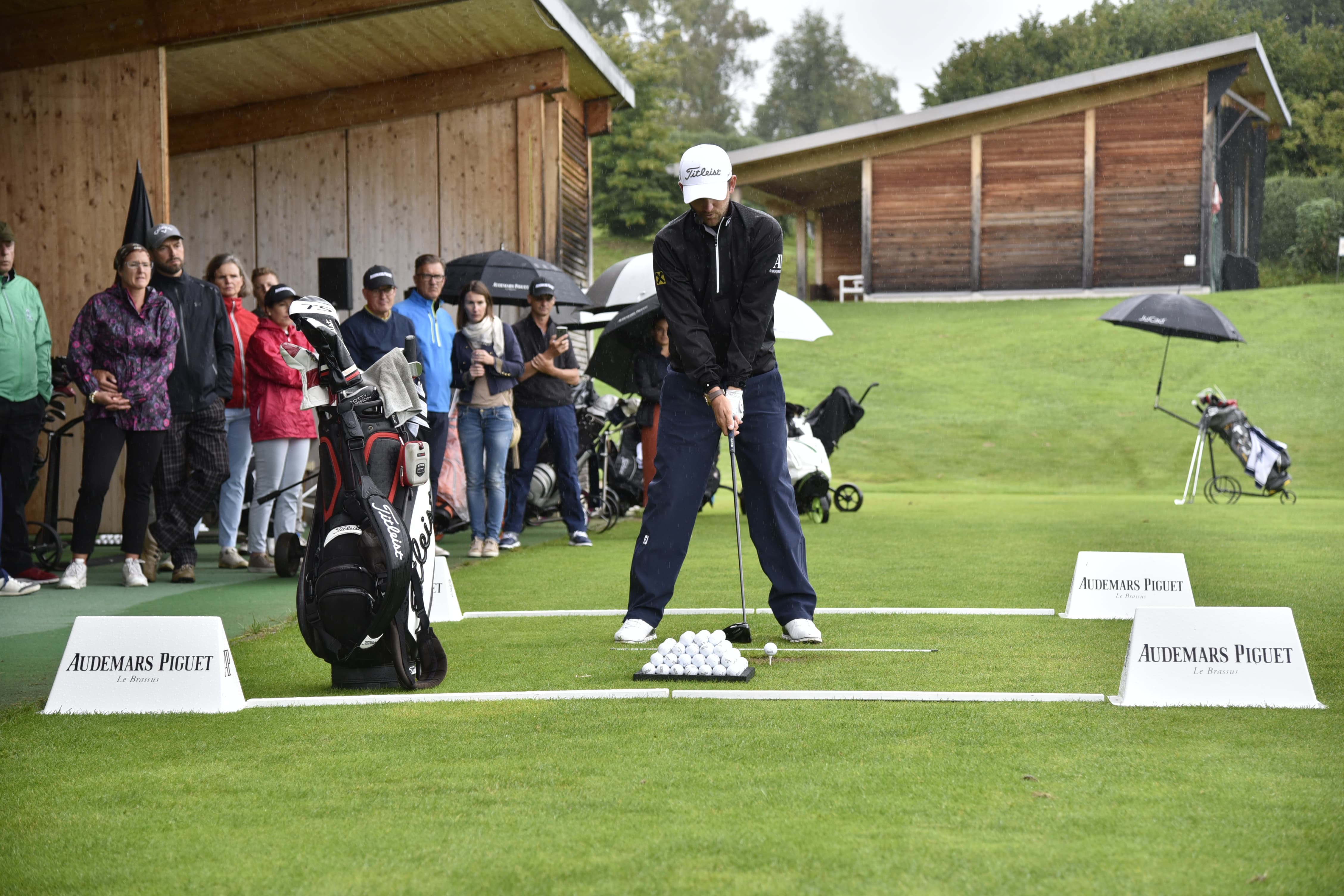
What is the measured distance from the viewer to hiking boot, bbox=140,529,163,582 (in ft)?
28.0

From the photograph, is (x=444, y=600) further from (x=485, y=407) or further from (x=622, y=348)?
(x=622, y=348)

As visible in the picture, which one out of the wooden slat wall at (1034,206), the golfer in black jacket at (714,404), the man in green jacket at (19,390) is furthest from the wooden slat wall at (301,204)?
the wooden slat wall at (1034,206)

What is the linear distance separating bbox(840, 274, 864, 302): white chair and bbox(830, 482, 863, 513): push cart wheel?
69.7ft

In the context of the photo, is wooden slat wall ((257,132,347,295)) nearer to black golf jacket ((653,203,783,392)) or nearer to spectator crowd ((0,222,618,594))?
spectator crowd ((0,222,618,594))

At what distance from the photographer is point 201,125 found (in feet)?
50.6

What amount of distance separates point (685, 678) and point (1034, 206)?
1219 inches

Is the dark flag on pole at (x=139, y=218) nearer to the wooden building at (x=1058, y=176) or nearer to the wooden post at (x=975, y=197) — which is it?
the wooden building at (x=1058, y=176)

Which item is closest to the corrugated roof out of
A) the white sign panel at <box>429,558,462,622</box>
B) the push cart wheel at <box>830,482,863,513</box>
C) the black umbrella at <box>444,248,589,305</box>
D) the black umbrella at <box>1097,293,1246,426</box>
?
the black umbrella at <box>1097,293,1246,426</box>

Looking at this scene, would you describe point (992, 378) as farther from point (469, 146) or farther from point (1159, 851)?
point (1159, 851)

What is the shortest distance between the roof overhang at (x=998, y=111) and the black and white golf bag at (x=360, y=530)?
94.5 feet

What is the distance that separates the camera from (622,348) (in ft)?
39.8

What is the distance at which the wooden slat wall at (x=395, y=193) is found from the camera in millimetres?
15242

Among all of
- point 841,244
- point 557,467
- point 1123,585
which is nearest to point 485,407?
point 557,467

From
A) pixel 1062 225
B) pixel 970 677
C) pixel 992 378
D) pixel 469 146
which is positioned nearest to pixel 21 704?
pixel 970 677
